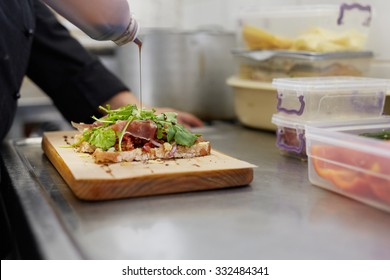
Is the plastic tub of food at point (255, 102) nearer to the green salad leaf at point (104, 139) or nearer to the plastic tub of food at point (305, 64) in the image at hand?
the plastic tub of food at point (305, 64)

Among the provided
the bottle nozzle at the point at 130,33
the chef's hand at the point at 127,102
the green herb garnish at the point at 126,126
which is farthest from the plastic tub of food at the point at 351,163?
the chef's hand at the point at 127,102

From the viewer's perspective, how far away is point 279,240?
599 millimetres

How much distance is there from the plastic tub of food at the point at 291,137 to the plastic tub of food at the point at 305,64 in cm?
20

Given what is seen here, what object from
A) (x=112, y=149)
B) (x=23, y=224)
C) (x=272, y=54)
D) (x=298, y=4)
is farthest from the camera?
(x=298, y=4)

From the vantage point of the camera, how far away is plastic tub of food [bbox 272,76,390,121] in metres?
0.99

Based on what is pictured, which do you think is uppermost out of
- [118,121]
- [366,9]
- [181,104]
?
[366,9]

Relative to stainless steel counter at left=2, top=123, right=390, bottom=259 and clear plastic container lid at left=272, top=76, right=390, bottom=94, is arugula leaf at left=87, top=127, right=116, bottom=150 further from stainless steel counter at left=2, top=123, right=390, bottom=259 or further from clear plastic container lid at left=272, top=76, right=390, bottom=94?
clear plastic container lid at left=272, top=76, right=390, bottom=94

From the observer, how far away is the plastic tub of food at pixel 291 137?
997 millimetres

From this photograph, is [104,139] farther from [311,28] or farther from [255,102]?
[311,28]

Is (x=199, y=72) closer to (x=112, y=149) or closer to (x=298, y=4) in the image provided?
(x=298, y=4)
